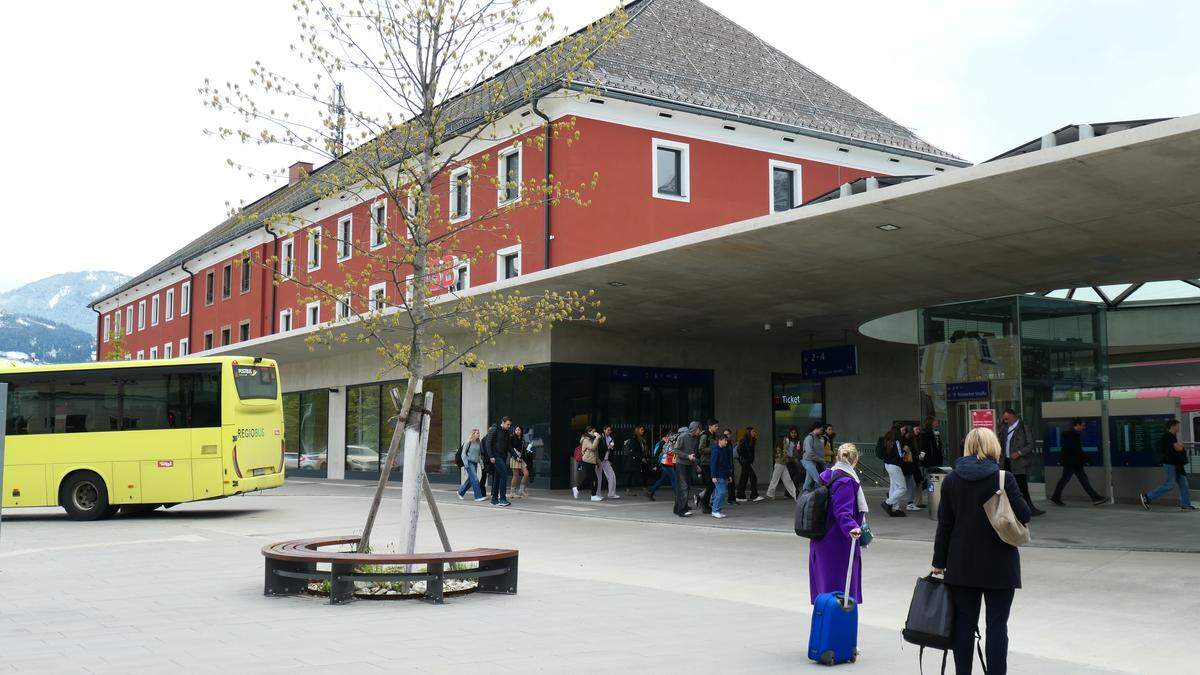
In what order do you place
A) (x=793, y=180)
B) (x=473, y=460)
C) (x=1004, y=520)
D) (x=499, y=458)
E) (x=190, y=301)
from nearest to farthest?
(x=1004, y=520) < (x=499, y=458) < (x=473, y=460) < (x=793, y=180) < (x=190, y=301)

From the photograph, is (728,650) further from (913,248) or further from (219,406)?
(219,406)

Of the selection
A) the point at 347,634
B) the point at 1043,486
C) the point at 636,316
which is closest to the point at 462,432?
the point at 636,316

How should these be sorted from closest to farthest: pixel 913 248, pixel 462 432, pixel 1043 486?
pixel 913 248
pixel 1043 486
pixel 462 432

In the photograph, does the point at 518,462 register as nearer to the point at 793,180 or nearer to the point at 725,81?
the point at 793,180

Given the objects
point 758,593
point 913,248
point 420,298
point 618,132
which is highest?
point 618,132

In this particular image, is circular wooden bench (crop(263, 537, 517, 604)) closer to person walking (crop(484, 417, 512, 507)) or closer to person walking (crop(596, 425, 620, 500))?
person walking (crop(484, 417, 512, 507))

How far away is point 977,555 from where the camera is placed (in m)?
5.81

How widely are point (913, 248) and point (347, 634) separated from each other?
10.5 m

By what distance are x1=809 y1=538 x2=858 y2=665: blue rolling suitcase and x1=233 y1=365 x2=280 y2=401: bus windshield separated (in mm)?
14862

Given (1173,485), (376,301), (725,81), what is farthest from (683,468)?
(725,81)

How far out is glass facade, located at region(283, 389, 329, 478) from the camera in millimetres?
35156

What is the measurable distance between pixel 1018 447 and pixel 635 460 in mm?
9056

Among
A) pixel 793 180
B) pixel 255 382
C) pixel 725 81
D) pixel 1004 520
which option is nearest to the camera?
pixel 1004 520

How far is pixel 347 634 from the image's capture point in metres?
7.88
